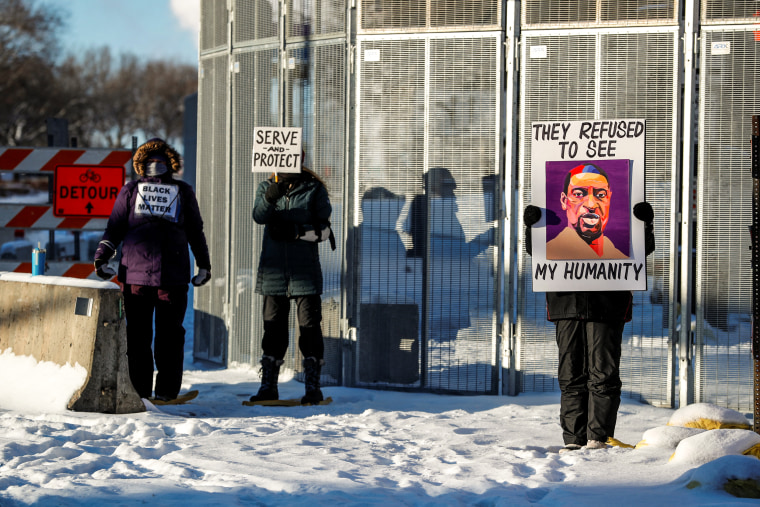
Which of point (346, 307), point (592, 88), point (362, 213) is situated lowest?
point (346, 307)

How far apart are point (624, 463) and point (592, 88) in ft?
12.6

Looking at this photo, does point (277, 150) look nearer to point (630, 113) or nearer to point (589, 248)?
point (630, 113)

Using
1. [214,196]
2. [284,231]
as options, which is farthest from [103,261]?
[214,196]

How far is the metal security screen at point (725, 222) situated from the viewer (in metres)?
7.78

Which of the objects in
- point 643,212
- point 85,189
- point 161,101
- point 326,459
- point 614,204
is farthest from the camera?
point 161,101

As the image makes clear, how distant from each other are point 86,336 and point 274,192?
1.90 metres

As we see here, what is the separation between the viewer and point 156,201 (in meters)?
7.27

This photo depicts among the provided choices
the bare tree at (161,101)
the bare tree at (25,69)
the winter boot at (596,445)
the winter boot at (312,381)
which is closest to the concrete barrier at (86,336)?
the winter boot at (312,381)

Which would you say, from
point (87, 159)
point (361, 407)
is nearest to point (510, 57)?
point (361, 407)

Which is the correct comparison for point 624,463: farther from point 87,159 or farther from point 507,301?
point 87,159

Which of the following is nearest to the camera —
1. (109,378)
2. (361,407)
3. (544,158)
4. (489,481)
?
(489,481)

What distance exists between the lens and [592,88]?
799 cm

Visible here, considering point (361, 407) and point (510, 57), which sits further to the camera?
point (510, 57)

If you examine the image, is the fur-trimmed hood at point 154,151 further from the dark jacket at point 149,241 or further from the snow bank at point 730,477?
the snow bank at point 730,477
